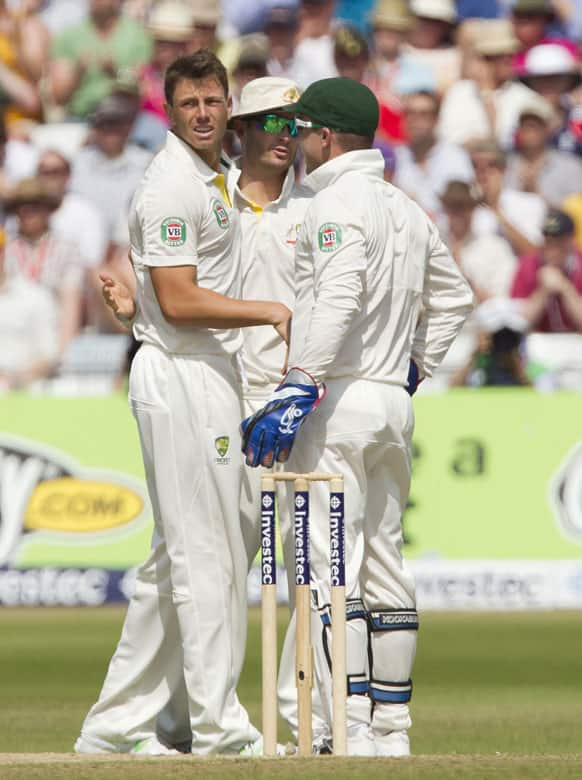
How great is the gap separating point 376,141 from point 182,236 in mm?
9191

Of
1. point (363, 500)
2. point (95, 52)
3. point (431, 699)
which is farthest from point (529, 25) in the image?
point (363, 500)

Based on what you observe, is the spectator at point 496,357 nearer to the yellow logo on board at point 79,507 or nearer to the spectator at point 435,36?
the yellow logo on board at point 79,507

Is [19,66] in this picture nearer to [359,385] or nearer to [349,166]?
[349,166]

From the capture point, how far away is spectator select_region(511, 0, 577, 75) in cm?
1538

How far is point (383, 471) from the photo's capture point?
5652mm

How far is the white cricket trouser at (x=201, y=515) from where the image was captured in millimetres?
5570

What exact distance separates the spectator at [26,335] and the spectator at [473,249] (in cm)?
328

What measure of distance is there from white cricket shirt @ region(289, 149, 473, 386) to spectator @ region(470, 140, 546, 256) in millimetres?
8225

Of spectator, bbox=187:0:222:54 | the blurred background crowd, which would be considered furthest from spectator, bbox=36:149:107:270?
spectator, bbox=187:0:222:54

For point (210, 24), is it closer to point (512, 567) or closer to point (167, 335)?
point (512, 567)

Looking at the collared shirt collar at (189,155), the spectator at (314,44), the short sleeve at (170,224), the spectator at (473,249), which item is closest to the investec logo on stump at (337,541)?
the short sleeve at (170,224)

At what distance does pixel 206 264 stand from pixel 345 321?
25.5 inches

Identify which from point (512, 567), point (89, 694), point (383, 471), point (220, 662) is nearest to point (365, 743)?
point (220, 662)

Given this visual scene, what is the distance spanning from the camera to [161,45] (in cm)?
1549
